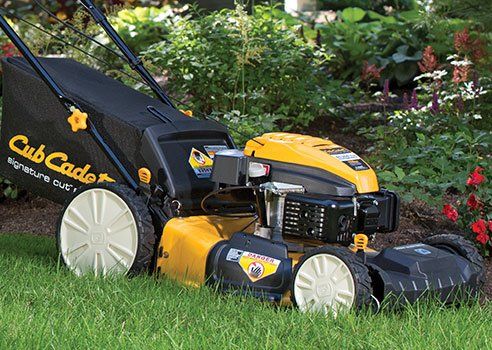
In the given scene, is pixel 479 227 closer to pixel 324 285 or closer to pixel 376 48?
pixel 324 285

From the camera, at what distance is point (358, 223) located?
415cm

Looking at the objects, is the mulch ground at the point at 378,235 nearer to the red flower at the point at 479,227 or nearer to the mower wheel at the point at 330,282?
the red flower at the point at 479,227

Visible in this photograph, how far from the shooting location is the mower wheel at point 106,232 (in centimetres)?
447

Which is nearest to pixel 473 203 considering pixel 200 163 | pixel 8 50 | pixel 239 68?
pixel 200 163

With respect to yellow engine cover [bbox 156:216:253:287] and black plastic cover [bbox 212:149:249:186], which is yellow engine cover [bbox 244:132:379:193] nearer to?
black plastic cover [bbox 212:149:249:186]

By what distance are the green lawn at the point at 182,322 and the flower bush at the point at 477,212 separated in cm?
100

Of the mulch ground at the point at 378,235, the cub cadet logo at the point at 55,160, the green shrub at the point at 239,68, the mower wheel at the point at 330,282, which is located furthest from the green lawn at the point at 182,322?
the green shrub at the point at 239,68

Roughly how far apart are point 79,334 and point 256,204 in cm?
112

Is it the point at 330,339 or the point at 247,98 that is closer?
the point at 330,339

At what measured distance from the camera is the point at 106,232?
455 cm

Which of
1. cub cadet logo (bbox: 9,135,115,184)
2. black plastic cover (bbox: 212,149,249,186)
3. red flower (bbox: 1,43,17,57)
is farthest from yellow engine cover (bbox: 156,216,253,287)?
red flower (bbox: 1,43,17,57)

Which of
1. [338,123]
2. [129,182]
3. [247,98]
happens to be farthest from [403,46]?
[129,182]

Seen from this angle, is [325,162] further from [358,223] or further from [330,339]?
[330,339]

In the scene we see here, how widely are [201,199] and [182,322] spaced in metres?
1.03
